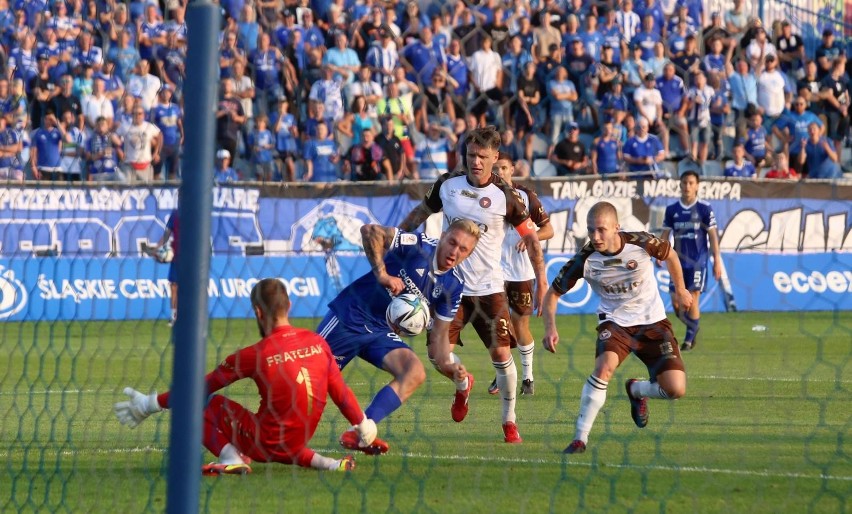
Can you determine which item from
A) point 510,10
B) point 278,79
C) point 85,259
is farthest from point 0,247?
point 510,10

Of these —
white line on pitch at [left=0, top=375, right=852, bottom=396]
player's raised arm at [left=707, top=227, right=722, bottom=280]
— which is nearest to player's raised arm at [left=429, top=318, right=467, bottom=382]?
white line on pitch at [left=0, top=375, right=852, bottom=396]

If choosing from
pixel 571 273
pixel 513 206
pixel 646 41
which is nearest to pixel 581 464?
pixel 571 273

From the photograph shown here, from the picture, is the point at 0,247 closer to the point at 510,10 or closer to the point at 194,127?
the point at 510,10

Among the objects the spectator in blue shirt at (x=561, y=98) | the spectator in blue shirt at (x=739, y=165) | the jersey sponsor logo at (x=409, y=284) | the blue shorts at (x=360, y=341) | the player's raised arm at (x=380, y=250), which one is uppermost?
the spectator in blue shirt at (x=561, y=98)

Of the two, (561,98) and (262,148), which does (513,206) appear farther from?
(262,148)

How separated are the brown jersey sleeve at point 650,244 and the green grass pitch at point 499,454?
3.80 feet

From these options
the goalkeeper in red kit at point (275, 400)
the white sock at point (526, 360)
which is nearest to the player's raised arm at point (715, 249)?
the white sock at point (526, 360)

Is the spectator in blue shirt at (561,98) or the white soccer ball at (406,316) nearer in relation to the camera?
the white soccer ball at (406,316)

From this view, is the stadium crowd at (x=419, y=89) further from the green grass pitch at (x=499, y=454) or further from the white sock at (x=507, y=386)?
the white sock at (x=507, y=386)

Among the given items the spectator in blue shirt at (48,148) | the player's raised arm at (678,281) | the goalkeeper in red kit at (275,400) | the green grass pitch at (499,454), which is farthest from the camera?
the spectator in blue shirt at (48,148)

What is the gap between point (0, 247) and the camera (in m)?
15.9

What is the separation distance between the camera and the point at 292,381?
6480mm

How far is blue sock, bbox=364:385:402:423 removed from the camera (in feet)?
23.8

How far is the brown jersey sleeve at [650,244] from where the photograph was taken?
8070 mm
